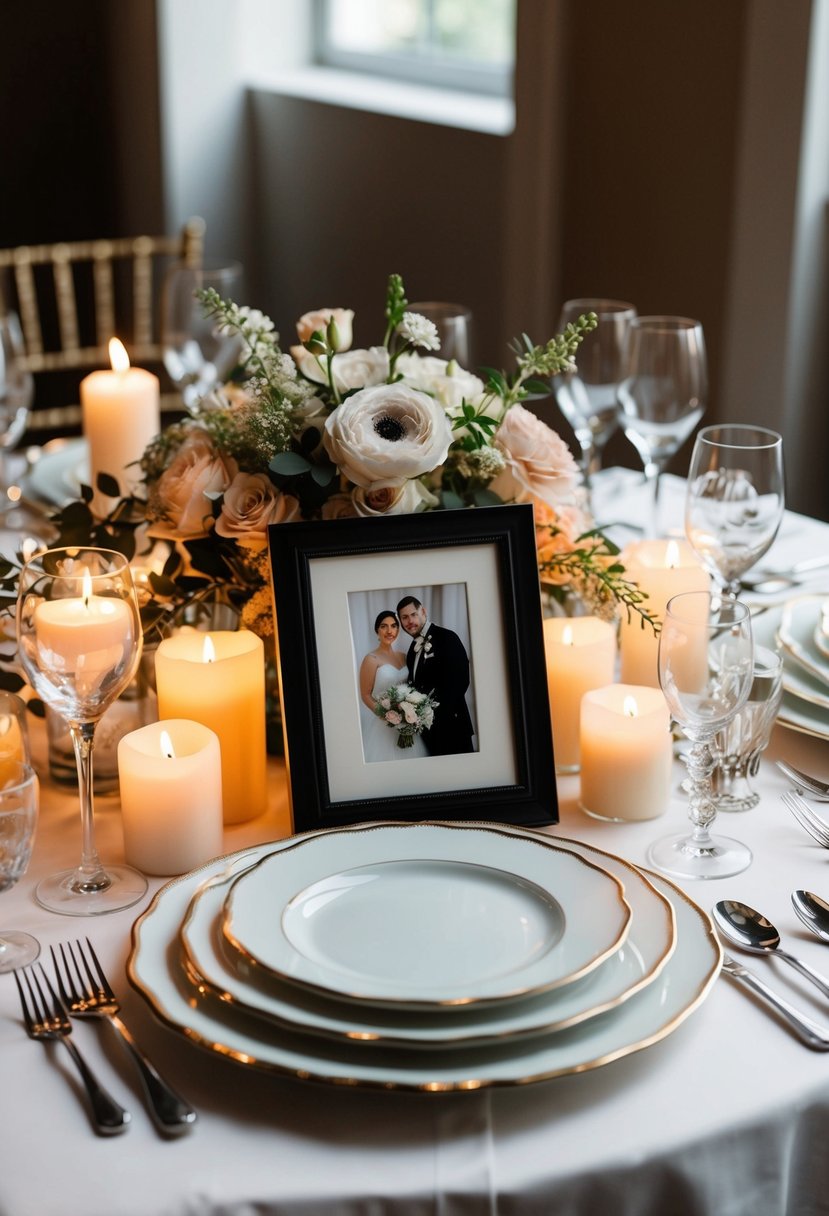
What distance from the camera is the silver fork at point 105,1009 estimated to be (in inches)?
27.9

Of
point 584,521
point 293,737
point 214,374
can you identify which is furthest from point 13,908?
point 214,374

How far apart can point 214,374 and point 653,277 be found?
4.36ft

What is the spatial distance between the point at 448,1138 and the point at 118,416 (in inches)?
42.1

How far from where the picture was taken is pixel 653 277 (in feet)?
9.70

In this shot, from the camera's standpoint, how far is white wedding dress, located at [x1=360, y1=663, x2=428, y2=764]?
101cm

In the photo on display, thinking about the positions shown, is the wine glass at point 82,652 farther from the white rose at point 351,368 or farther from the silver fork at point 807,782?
the silver fork at point 807,782

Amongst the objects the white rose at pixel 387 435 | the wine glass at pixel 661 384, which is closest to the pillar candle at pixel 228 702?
the white rose at pixel 387 435

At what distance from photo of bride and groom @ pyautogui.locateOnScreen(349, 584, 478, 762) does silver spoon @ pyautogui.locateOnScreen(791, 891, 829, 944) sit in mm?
255

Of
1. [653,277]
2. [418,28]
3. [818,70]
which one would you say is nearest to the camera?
[818,70]

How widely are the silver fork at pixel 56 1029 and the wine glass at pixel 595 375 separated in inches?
39.2

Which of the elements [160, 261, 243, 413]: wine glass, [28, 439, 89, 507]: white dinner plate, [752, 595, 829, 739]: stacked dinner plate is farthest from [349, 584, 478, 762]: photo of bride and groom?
[160, 261, 243, 413]: wine glass

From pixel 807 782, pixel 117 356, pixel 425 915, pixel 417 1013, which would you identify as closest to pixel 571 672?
pixel 807 782

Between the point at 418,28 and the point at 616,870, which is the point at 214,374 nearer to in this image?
the point at 616,870

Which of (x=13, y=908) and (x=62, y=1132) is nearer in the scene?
(x=62, y=1132)
